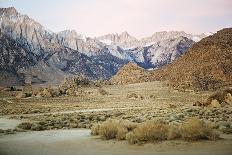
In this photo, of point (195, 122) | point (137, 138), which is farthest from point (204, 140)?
point (137, 138)

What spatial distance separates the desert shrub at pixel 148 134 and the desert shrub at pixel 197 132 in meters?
0.85

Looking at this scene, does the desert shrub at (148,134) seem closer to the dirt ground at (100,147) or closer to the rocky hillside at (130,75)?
the dirt ground at (100,147)

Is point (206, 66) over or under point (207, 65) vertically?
under

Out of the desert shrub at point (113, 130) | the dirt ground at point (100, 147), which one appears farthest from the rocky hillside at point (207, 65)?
the dirt ground at point (100, 147)

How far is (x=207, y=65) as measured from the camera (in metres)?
83.9

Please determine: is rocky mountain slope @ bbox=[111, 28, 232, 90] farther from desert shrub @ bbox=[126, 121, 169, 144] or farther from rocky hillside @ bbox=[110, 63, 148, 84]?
desert shrub @ bbox=[126, 121, 169, 144]

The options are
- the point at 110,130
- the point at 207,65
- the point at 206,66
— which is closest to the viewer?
the point at 110,130

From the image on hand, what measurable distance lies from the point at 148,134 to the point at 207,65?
70212mm

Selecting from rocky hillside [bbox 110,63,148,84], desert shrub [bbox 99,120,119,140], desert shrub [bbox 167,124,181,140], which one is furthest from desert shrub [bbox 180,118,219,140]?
rocky hillside [bbox 110,63,148,84]

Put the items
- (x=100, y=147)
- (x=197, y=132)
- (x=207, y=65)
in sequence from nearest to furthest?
(x=100, y=147)
(x=197, y=132)
(x=207, y=65)

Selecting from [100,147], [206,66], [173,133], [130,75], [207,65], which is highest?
[130,75]

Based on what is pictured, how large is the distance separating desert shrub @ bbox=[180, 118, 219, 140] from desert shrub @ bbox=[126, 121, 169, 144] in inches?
33.5

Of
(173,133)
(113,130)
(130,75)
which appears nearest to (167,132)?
(173,133)

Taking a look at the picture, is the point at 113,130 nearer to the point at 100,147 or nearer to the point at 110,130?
the point at 110,130
